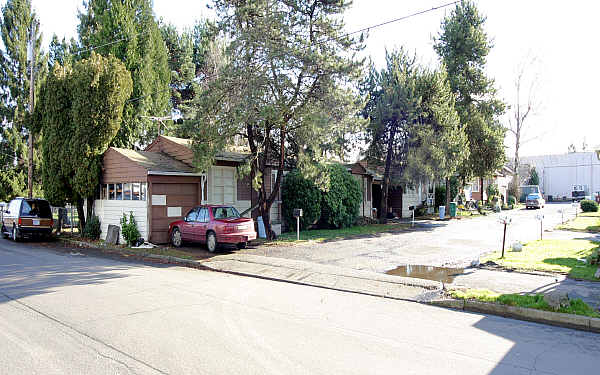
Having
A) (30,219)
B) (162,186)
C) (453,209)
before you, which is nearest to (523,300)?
(162,186)

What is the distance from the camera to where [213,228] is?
591 inches

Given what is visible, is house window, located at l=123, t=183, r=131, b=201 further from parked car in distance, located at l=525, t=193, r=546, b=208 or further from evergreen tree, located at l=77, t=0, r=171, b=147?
parked car in distance, located at l=525, t=193, r=546, b=208

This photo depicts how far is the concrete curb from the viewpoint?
22.7ft

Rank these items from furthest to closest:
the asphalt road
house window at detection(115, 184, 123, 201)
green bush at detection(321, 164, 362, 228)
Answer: green bush at detection(321, 164, 362, 228), house window at detection(115, 184, 123, 201), the asphalt road

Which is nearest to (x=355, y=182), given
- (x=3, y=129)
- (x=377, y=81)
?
(x=377, y=81)

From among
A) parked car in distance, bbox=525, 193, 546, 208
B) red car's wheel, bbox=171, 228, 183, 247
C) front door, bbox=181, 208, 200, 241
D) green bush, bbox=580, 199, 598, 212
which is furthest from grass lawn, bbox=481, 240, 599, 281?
parked car in distance, bbox=525, 193, 546, 208

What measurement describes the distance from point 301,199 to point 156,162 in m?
7.10

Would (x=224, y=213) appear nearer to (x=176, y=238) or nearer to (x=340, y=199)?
(x=176, y=238)

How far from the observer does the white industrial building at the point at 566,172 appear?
2584 inches

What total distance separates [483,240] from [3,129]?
3271cm

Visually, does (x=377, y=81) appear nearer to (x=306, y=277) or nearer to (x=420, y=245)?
(x=420, y=245)

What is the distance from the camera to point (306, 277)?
36.2ft

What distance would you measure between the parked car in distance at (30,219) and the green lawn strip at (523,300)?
18669 mm

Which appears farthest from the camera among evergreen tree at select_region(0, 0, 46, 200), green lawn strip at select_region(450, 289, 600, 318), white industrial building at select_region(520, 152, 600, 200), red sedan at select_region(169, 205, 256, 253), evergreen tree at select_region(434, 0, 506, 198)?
white industrial building at select_region(520, 152, 600, 200)
